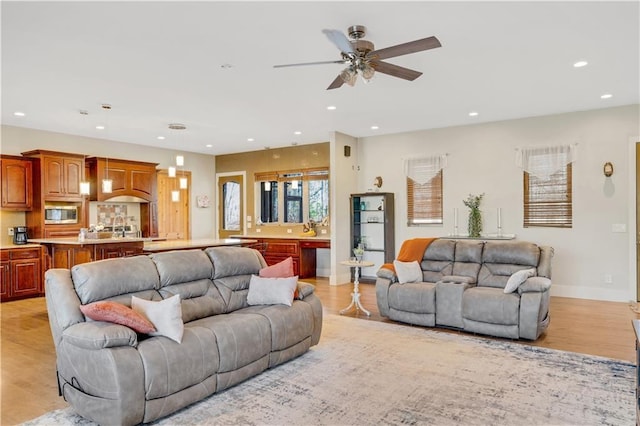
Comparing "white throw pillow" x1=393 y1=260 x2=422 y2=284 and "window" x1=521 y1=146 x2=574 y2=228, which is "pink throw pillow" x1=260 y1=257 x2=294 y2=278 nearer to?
"white throw pillow" x1=393 y1=260 x2=422 y2=284

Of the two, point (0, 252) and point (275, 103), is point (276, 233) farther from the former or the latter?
point (0, 252)

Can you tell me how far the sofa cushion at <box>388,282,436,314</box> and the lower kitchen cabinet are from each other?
5.67m

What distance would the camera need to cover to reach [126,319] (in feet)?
8.94

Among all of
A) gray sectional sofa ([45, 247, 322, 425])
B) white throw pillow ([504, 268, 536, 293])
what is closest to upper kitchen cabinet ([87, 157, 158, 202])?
gray sectional sofa ([45, 247, 322, 425])

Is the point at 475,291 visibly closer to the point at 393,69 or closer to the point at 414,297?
the point at 414,297

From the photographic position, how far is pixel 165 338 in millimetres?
2791

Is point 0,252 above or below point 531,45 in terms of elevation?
below

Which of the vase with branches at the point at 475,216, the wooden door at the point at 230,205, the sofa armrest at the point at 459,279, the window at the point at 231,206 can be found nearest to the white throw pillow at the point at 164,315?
the sofa armrest at the point at 459,279

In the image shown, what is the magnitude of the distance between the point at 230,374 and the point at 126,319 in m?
0.85

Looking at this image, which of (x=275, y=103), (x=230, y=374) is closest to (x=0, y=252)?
(x=275, y=103)

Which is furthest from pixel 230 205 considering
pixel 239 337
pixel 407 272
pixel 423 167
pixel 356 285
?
pixel 239 337

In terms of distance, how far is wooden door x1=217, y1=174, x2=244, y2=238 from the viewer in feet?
33.2

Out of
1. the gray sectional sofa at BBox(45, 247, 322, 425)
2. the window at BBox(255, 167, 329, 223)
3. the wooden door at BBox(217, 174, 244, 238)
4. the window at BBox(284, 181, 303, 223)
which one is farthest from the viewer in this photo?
the wooden door at BBox(217, 174, 244, 238)

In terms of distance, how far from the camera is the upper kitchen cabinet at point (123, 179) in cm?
Result: 775
